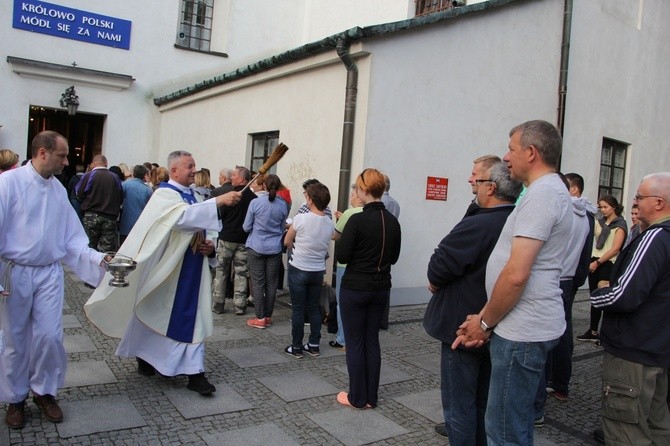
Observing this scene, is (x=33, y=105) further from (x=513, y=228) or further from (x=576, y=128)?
(x=513, y=228)

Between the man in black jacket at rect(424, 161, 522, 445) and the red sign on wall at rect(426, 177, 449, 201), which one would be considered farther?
the red sign on wall at rect(426, 177, 449, 201)

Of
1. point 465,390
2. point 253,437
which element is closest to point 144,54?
point 253,437

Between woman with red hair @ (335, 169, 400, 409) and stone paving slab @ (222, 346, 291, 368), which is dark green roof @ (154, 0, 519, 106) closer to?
woman with red hair @ (335, 169, 400, 409)

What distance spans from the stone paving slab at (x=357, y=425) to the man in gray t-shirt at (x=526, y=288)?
1418 millimetres

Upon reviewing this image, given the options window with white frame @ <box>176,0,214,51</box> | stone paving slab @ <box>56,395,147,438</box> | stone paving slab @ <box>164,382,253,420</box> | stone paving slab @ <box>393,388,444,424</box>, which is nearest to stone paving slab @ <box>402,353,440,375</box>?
stone paving slab @ <box>393,388,444,424</box>

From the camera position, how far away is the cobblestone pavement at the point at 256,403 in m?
3.81

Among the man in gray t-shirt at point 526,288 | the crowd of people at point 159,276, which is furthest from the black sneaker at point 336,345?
the man in gray t-shirt at point 526,288

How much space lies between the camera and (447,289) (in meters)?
3.17

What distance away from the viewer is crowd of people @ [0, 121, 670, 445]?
2.62 meters

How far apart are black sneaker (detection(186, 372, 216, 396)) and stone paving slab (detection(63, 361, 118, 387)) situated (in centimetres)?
68

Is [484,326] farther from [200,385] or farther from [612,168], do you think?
[612,168]

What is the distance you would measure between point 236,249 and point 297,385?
2915 millimetres

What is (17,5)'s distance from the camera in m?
13.0

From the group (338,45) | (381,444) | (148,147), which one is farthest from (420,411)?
(148,147)
